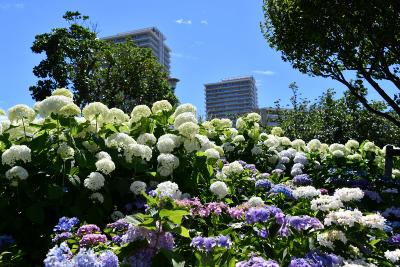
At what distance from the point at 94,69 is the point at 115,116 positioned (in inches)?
852

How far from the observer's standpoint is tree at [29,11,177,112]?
24375mm

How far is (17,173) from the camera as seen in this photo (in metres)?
3.79

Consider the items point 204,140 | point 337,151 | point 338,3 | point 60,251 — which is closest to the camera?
point 60,251

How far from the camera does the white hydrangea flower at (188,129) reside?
4.62 meters

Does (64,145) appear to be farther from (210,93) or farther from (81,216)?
(210,93)

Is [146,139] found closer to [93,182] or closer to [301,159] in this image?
[93,182]

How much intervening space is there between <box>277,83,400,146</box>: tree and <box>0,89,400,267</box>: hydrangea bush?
12460mm

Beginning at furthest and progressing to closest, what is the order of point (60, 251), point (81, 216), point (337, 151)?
point (337, 151)
point (81, 216)
point (60, 251)

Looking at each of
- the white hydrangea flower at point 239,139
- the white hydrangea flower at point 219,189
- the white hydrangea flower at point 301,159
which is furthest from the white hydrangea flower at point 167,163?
the white hydrangea flower at point 301,159

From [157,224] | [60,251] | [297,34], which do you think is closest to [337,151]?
[297,34]

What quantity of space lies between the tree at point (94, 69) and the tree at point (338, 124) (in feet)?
29.6

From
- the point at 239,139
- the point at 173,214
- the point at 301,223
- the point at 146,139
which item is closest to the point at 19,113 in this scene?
the point at 146,139

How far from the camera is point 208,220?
3.60 meters

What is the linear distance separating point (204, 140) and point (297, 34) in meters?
5.40
